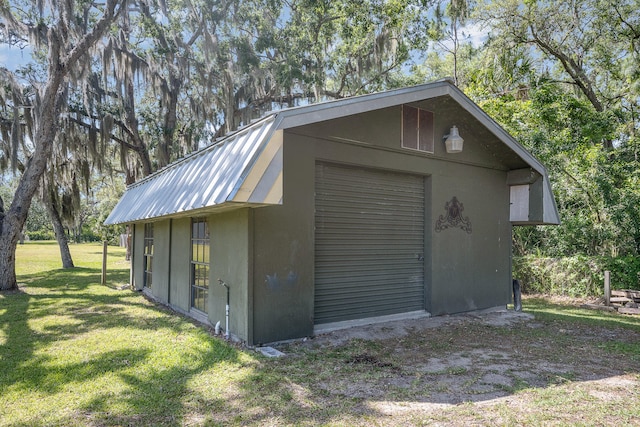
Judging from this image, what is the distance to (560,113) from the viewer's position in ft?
39.3

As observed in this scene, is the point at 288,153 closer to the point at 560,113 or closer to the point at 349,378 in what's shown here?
the point at 349,378

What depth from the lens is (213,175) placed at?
16.7ft

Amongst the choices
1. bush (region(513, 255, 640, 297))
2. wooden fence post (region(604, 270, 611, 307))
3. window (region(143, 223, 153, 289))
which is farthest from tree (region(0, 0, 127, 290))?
wooden fence post (region(604, 270, 611, 307))

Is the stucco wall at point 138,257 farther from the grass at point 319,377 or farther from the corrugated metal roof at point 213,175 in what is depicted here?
the grass at point 319,377

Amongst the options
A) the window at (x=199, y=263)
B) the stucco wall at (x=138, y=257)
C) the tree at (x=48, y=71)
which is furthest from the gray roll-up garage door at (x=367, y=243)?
the tree at (x=48, y=71)

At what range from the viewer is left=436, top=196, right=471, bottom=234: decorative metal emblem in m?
6.80

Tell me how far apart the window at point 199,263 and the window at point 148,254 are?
3193 millimetres

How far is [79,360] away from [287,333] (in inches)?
93.1

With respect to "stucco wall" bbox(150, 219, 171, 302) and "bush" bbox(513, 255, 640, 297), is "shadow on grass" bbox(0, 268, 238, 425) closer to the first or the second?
"stucco wall" bbox(150, 219, 171, 302)

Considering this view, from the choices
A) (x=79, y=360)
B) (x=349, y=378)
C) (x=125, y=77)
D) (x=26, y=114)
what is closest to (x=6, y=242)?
(x=26, y=114)

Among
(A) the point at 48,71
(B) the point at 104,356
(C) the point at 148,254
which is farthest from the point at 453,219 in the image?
(A) the point at 48,71

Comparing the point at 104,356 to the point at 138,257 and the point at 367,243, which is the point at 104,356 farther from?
the point at 138,257

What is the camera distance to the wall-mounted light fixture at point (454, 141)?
21.2 feet

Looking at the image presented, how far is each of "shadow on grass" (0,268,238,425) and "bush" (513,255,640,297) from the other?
8864 millimetres
